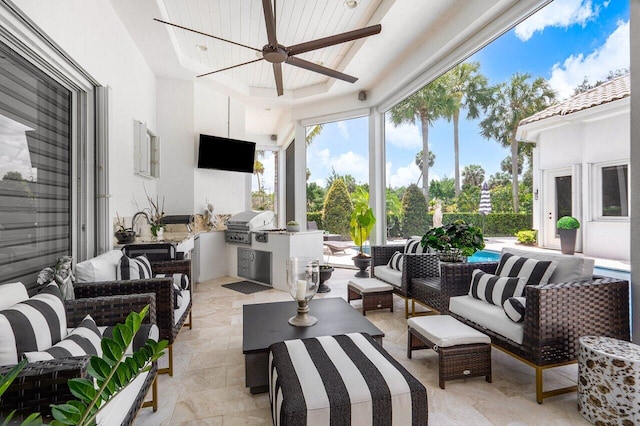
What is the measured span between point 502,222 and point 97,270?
149 inches

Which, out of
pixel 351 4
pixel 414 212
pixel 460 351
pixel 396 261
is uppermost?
pixel 351 4

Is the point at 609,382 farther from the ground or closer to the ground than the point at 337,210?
closer to the ground

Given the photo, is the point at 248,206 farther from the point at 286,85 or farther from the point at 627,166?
the point at 627,166

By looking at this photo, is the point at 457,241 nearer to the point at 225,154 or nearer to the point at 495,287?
the point at 495,287

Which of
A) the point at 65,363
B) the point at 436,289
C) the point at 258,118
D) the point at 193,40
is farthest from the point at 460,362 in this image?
the point at 258,118

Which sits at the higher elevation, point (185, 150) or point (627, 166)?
point (185, 150)

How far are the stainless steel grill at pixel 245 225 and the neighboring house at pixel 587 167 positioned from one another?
3.76m

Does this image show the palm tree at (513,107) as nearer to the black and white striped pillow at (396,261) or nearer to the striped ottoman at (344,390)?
the black and white striped pillow at (396,261)

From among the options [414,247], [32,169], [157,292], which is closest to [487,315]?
[414,247]

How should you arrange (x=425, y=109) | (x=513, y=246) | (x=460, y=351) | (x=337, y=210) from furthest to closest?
(x=337, y=210), (x=425, y=109), (x=513, y=246), (x=460, y=351)

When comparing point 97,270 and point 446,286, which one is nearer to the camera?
point 97,270

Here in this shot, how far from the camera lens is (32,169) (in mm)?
2158

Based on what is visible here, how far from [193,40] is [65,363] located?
4332 millimetres

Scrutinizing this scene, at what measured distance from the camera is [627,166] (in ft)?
7.72
